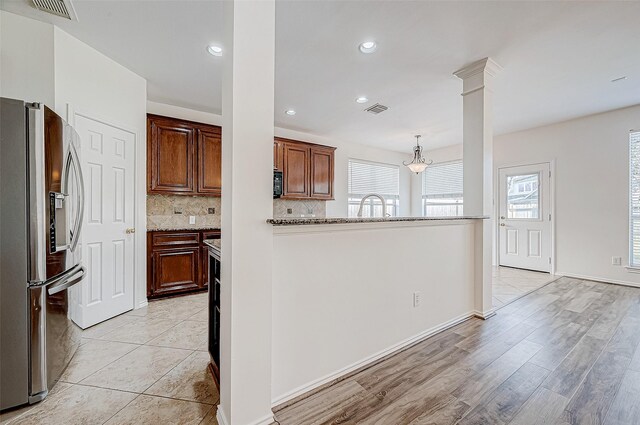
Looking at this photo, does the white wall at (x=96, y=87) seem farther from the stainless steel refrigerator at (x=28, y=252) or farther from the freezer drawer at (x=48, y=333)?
the freezer drawer at (x=48, y=333)

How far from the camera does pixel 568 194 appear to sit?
4602 millimetres

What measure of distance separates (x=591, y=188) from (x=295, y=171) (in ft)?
16.0

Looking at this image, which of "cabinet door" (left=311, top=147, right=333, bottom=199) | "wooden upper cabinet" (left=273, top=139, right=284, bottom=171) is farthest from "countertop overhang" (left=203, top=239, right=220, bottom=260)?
"cabinet door" (left=311, top=147, right=333, bottom=199)

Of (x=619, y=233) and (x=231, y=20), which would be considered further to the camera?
(x=619, y=233)

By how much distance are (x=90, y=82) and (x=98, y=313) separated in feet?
7.44

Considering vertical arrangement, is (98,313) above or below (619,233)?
below

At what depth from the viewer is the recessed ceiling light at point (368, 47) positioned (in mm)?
2455

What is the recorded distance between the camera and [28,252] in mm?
1580

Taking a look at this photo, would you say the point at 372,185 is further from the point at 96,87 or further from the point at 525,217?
the point at 96,87

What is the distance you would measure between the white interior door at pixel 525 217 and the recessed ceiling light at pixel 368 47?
431 centimetres

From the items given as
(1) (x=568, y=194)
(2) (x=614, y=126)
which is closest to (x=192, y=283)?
(1) (x=568, y=194)

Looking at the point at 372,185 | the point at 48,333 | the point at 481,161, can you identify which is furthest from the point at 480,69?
the point at 48,333

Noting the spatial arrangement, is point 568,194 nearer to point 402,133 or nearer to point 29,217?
point 402,133

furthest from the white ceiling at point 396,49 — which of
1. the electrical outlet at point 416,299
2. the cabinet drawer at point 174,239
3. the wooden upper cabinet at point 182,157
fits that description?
the electrical outlet at point 416,299
